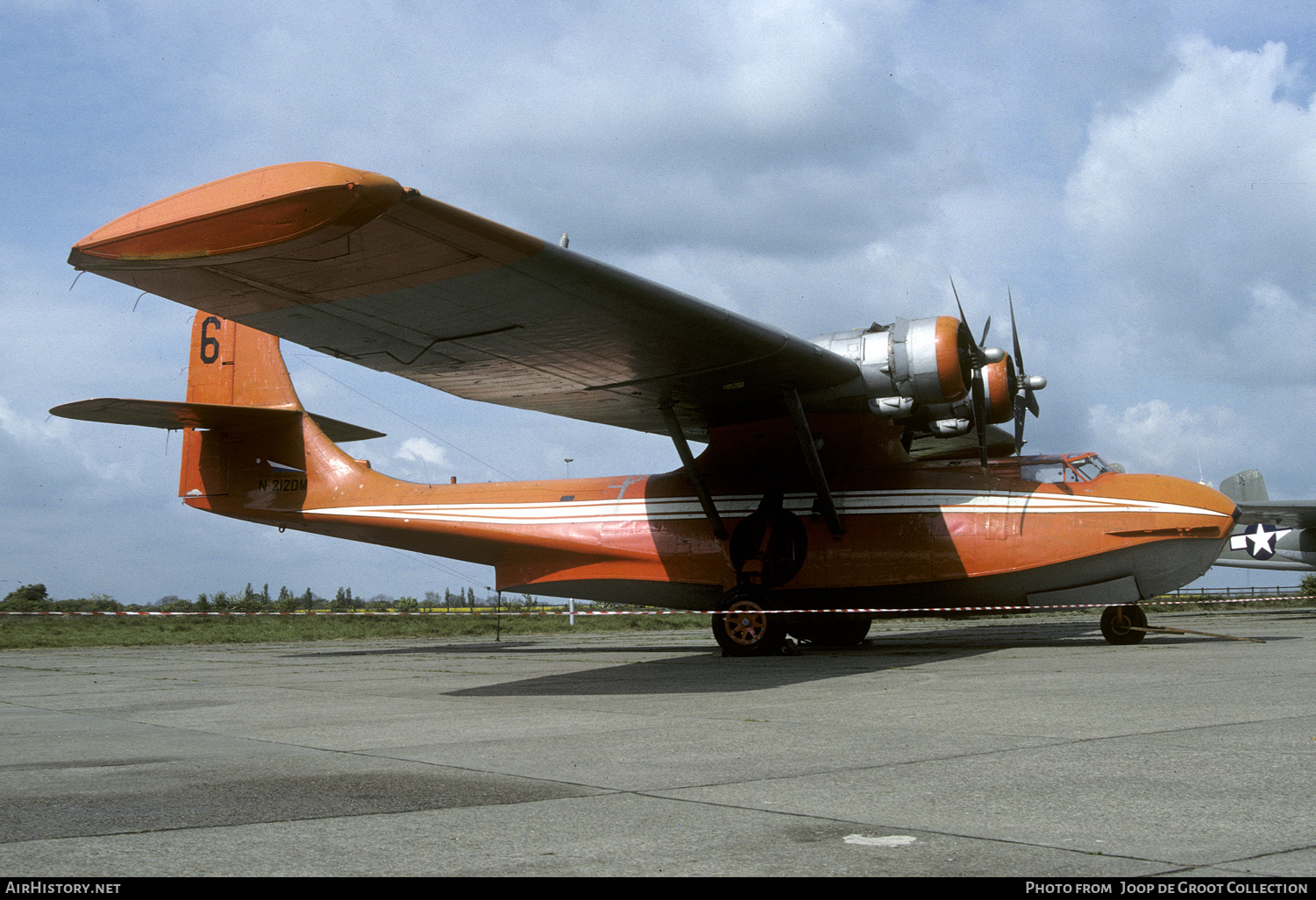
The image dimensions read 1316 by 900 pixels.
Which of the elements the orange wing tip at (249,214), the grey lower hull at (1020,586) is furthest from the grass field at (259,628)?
the orange wing tip at (249,214)

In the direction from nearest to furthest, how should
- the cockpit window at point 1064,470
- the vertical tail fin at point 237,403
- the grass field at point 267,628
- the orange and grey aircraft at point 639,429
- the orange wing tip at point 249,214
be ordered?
the orange wing tip at point 249,214
the orange and grey aircraft at point 639,429
the cockpit window at point 1064,470
the vertical tail fin at point 237,403
the grass field at point 267,628

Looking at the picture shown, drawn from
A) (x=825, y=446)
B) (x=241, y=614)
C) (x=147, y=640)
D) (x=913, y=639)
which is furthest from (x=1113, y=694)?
(x=241, y=614)

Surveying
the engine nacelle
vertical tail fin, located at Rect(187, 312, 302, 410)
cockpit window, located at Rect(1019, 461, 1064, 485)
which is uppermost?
vertical tail fin, located at Rect(187, 312, 302, 410)

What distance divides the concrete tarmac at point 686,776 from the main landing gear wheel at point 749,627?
3.68m

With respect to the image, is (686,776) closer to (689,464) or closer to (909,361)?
(909,361)

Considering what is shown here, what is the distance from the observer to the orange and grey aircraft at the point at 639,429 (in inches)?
317

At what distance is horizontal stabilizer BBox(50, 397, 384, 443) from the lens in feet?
46.8

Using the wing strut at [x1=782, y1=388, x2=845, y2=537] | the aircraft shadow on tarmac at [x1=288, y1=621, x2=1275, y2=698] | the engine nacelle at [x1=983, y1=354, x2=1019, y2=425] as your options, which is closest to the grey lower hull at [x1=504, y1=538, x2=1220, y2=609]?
the aircraft shadow on tarmac at [x1=288, y1=621, x2=1275, y2=698]

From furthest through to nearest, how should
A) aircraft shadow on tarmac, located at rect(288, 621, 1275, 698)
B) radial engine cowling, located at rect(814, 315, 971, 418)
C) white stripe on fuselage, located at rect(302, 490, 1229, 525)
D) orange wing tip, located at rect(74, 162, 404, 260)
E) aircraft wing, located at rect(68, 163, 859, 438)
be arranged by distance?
white stripe on fuselage, located at rect(302, 490, 1229, 525) → radial engine cowling, located at rect(814, 315, 971, 418) → aircraft shadow on tarmac, located at rect(288, 621, 1275, 698) → aircraft wing, located at rect(68, 163, 859, 438) → orange wing tip, located at rect(74, 162, 404, 260)

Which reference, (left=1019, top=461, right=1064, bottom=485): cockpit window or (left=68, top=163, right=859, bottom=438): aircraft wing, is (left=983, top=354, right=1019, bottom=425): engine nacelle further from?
(left=68, top=163, right=859, bottom=438): aircraft wing

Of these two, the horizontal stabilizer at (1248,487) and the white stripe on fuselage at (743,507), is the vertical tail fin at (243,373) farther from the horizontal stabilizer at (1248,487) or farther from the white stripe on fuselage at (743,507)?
the horizontal stabilizer at (1248,487)

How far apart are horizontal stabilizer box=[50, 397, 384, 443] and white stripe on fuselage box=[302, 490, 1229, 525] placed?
179cm

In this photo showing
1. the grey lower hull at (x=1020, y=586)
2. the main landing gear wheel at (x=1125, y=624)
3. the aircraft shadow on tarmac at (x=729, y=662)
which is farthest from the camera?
the main landing gear wheel at (x=1125, y=624)
